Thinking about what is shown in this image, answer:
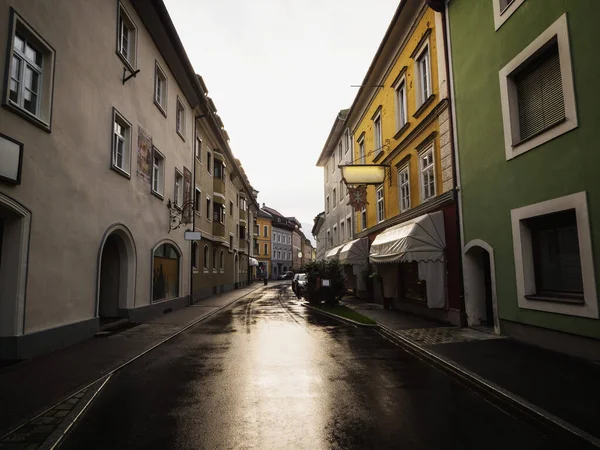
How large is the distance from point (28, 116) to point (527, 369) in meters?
10.1

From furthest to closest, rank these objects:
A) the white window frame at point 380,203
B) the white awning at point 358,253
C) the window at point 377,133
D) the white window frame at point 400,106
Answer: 1. the white awning at point 358,253
2. the window at point 377,133
3. the white window frame at point 380,203
4. the white window frame at point 400,106

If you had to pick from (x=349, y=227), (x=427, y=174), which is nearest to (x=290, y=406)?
(x=427, y=174)

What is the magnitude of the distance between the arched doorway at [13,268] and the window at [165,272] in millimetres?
7656

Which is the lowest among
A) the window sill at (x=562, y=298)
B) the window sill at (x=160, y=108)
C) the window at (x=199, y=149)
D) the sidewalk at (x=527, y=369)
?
the sidewalk at (x=527, y=369)

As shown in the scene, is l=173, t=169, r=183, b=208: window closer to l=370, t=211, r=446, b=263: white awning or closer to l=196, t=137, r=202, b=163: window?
l=196, t=137, r=202, b=163: window

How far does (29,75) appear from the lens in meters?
8.50

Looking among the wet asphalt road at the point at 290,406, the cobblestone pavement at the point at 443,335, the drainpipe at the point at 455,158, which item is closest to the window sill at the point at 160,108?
the wet asphalt road at the point at 290,406

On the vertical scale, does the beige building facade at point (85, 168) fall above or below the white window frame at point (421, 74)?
below

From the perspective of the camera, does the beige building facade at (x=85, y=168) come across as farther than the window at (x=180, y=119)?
No

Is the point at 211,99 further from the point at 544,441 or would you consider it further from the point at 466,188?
the point at 544,441

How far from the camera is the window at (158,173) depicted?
16.1 metres

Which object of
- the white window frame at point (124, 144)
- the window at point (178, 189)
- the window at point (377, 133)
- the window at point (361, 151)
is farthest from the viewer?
the window at point (361, 151)

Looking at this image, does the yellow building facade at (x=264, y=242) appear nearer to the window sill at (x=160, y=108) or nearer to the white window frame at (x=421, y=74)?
the window sill at (x=160, y=108)

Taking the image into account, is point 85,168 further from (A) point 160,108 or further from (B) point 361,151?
(B) point 361,151
